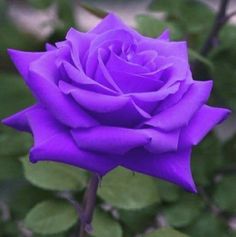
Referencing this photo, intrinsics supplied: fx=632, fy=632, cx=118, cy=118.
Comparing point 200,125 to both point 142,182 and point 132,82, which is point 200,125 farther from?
point 142,182

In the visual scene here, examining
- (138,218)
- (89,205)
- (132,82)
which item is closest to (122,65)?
(132,82)

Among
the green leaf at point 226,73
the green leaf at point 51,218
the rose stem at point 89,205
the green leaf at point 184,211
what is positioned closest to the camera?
the rose stem at point 89,205

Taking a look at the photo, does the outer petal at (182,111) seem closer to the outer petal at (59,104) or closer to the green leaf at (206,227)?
the outer petal at (59,104)

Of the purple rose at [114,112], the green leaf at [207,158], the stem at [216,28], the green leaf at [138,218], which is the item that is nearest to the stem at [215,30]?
the stem at [216,28]

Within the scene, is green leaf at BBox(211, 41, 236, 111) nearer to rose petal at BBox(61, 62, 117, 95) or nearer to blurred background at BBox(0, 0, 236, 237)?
blurred background at BBox(0, 0, 236, 237)

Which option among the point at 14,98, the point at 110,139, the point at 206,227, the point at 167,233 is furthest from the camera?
the point at 14,98
